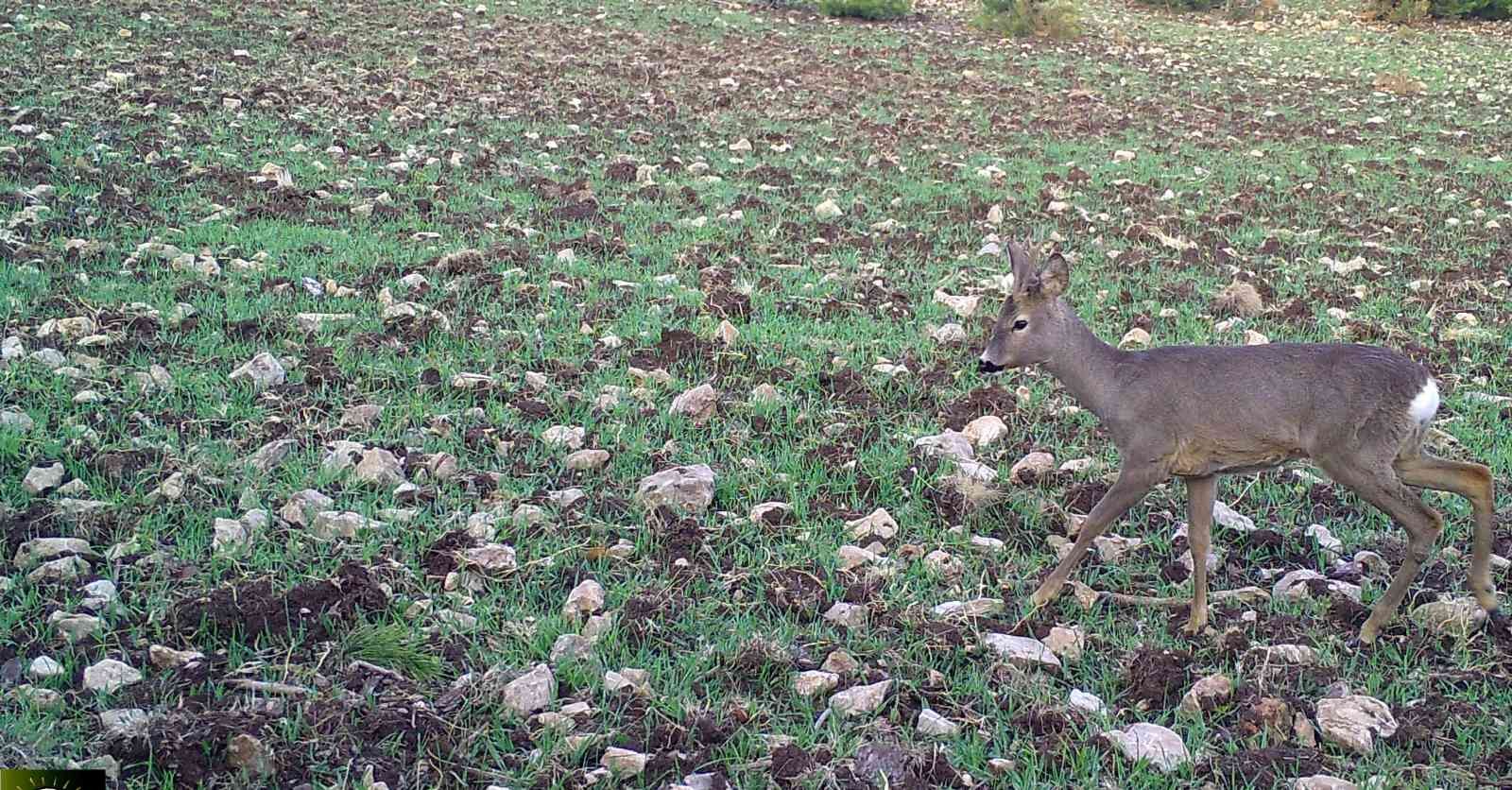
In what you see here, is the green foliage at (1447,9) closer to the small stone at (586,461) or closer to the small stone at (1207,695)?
the small stone at (586,461)

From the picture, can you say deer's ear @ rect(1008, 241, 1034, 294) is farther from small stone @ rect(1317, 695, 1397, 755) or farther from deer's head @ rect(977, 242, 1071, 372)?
small stone @ rect(1317, 695, 1397, 755)

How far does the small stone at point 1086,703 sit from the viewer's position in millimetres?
4074

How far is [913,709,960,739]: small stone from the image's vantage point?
3.95m

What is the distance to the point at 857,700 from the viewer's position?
405 centimetres

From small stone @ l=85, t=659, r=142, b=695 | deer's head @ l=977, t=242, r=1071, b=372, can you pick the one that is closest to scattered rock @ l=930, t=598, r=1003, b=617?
deer's head @ l=977, t=242, r=1071, b=372

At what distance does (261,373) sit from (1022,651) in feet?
11.7

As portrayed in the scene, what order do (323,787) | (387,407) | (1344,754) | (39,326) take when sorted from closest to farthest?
(323,787)
(1344,754)
(387,407)
(39,326)

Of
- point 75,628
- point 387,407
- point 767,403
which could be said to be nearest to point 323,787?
point 75,628

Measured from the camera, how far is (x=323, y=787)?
140 inches

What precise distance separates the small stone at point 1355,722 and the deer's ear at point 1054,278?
5.98 ft

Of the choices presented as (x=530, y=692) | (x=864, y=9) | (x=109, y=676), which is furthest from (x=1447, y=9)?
(x=109, y=676)

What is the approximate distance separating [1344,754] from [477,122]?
909 cm

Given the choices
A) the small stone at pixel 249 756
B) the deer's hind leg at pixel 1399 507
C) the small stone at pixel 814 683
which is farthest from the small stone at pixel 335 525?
the deer's hind leg at pixel 1399 507

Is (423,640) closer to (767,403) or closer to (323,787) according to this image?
(323,787)
